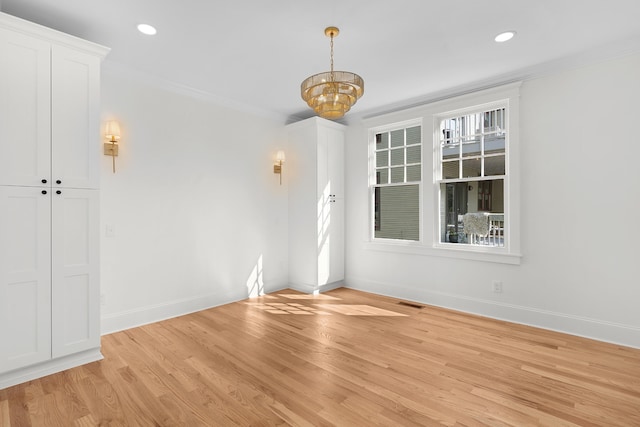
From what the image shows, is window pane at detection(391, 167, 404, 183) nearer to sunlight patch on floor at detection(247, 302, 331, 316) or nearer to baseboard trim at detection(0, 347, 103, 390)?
sunlight patch on floor at detection(247, 302, 331, 316)

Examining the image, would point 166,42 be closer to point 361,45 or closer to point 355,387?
point 361,45

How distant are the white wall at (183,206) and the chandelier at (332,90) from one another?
2.13 meters

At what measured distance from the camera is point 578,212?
3.36 metres

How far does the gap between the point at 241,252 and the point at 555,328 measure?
12.9ft

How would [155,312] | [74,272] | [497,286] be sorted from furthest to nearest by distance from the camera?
[497,286]
[155,312]
[74,272]

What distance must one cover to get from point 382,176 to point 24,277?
14.1 ft

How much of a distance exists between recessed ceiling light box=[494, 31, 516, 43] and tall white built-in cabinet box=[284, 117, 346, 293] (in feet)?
8.47

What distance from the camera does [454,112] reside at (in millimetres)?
4262

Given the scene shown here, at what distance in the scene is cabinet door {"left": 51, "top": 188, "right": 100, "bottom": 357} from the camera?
8.55 ft

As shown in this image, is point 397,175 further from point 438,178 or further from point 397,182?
point 438,178

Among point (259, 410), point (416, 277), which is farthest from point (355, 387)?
point (416, 277)

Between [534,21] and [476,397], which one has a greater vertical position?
[534,21]

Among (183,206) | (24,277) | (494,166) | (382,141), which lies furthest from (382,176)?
(24,277)

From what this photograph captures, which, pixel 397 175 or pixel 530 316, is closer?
pixel 530 316
